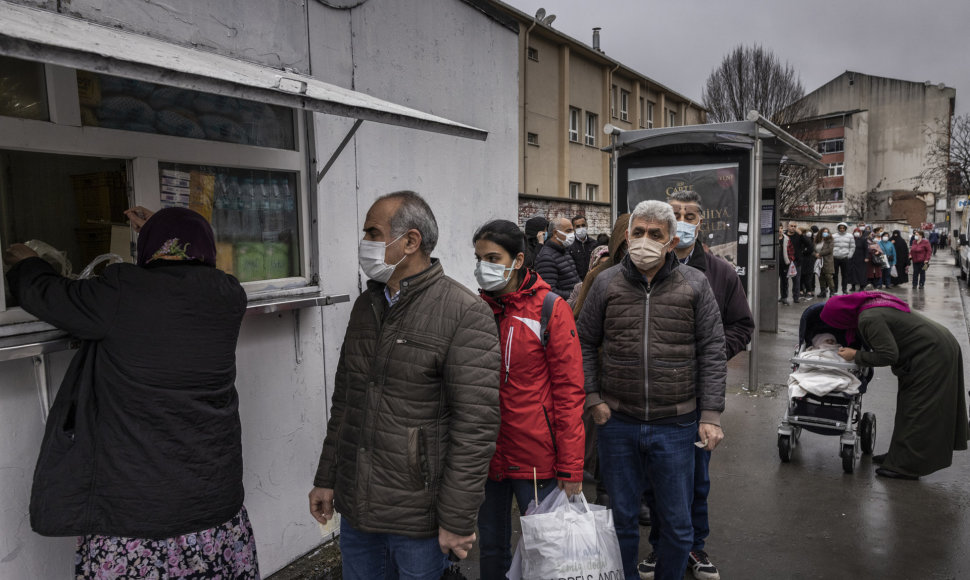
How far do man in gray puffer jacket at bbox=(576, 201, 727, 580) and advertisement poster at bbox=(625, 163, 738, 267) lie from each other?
196 inches

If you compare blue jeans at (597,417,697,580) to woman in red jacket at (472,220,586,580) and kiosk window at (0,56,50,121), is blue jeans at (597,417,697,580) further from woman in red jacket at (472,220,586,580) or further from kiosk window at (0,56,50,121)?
kiosk window at (0,56,50,121)

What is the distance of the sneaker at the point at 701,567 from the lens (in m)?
3.87

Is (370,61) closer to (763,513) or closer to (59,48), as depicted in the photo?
(59,48)

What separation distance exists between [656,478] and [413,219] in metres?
1.76

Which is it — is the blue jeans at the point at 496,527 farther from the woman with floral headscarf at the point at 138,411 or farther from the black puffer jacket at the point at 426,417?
the woman with floral headscarf at the point at 138,411

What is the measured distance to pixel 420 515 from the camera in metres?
2.43

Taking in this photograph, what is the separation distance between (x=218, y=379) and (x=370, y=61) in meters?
2.40

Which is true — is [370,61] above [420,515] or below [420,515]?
above

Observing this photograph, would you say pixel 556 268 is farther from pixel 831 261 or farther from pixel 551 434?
pixel 831 261

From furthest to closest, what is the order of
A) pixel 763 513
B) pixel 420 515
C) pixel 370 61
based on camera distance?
pixel 763 513
pixel 370 61
pixel 420 515

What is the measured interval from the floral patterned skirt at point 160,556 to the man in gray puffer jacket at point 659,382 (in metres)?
1.78

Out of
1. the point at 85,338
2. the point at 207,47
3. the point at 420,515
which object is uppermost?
the point at 207,47

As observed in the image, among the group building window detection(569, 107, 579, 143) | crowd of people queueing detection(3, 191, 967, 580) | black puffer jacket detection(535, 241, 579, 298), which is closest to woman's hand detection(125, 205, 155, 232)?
crowd of people queueing detection(3, 191, 967, 580)

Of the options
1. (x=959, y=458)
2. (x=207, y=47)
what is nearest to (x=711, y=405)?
(x=207, y=47)
